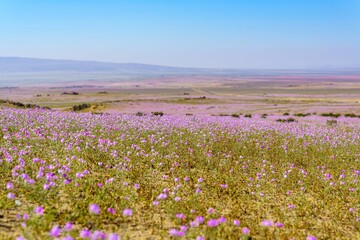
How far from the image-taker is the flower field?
16.4 feet

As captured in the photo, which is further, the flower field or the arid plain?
the arid plain

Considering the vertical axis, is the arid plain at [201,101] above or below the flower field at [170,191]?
below

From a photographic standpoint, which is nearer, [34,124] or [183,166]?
[183,166]

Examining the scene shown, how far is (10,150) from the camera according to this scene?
8.02 m

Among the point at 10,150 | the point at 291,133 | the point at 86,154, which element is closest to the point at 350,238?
the point at 86,154

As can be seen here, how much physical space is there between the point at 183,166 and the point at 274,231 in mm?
3954

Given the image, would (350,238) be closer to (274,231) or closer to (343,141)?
(274,231)

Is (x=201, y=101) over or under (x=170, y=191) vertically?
under

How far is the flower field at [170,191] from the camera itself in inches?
197

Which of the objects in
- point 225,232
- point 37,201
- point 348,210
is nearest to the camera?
point 225,232

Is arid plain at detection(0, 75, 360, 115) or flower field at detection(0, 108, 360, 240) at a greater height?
flower field at detection(0, 108, 360, 240)

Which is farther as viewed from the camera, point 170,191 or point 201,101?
point 201,101

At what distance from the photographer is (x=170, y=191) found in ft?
23.0

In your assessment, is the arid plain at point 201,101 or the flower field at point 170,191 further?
the arid plain at point 201,101
